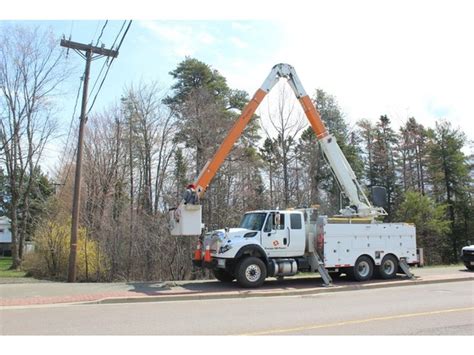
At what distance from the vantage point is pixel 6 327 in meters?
8.38

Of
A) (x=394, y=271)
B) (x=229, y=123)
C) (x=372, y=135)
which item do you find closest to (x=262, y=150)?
(x=229, y=123)

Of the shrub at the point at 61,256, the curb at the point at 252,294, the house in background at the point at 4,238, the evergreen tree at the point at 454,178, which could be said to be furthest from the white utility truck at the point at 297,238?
the house in background at the point at 4,238

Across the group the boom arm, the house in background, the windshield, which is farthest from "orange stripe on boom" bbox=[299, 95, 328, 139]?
the house in background

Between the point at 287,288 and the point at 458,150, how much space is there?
46.3 metres

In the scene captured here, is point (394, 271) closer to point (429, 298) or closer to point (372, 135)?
point (429, 298)

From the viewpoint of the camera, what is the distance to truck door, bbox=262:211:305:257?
50.9ft

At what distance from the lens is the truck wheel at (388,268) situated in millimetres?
16953

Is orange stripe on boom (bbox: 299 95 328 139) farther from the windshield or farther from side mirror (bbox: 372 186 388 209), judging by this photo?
the windshield

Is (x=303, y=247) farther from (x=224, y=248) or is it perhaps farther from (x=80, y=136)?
(x=80, y=136)

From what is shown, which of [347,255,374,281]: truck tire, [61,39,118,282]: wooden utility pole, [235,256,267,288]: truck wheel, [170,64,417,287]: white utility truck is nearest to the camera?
[235,256,267,288]: truck wheel

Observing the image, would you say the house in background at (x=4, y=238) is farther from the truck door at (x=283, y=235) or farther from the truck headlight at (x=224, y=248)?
the truck door at (x=283, y=235)

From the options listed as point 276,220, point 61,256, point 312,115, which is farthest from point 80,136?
point 312,115

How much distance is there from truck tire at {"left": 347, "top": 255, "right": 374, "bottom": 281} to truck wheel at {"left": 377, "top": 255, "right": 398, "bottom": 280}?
1.41 ft

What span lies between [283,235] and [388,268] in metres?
4.60
